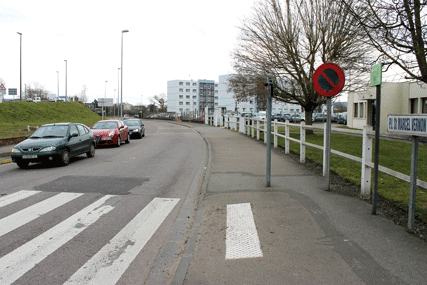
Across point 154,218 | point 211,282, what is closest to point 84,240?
point 154,218

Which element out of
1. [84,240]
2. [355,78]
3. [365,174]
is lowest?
[84,240]

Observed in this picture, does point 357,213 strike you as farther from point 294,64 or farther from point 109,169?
point 294,64

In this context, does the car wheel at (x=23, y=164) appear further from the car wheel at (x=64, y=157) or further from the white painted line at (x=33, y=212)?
the white painted line at (x=33, y=212)

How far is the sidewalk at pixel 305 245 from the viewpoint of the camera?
3584 millimetres

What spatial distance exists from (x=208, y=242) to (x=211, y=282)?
3.77ft

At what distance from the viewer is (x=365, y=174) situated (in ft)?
21.7

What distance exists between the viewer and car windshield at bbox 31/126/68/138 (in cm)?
1256

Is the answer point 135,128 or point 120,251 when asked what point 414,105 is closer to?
point 135,128

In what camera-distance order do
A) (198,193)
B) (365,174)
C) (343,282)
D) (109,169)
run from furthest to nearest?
(109,169)
(198,193)
(365,174)
(343,282)

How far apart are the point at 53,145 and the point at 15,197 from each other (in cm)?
470

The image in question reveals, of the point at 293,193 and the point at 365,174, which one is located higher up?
the point at 365,174

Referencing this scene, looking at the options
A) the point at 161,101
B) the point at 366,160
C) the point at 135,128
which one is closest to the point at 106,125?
the point at 135,128

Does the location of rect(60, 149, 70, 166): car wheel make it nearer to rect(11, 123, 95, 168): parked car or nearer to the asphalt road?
rect(11, 123, 95, 168): parked car

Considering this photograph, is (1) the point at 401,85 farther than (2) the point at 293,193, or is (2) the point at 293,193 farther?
(1) the point at 401,85
